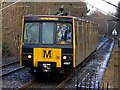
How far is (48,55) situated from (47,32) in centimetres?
94

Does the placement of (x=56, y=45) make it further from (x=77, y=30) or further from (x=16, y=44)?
(x=16, y=44)

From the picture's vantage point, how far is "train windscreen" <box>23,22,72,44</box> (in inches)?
634

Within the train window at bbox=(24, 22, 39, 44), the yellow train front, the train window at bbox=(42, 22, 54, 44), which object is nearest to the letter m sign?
the yellow train front

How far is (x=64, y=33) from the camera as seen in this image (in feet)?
53.4

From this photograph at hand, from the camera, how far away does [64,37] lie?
53.2ft

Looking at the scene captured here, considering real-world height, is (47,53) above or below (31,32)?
below

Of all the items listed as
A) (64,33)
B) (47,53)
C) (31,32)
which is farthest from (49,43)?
(31,32)

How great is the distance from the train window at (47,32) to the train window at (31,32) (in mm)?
285

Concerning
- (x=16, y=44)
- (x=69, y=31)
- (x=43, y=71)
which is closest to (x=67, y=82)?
(x=43, y=71)

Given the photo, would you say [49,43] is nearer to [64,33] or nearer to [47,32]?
[47,32]

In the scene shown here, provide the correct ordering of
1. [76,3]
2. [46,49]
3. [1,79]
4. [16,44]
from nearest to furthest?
[46,49]
[1,79]
[16,44]
[76,3]

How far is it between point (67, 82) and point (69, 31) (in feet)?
6.75

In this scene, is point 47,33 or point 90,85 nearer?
point 90,85

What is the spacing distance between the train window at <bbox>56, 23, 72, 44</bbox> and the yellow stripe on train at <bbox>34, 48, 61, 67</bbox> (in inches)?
17.5
